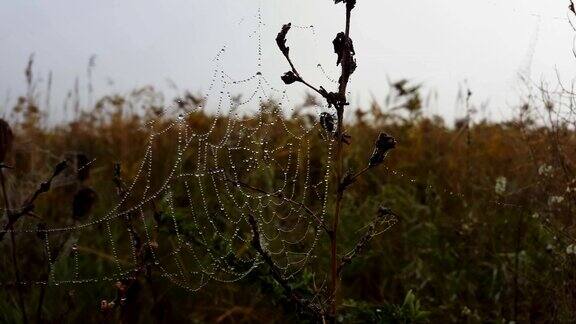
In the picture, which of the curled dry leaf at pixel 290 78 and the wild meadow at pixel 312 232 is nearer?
the curled dry leaf at pixel 290 78

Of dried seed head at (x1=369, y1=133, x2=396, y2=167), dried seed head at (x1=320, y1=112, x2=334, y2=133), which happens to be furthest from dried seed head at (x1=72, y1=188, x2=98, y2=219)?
dried seed head at (x1=369, y1=133, x2=396, y2=167)

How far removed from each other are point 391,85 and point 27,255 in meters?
2.66

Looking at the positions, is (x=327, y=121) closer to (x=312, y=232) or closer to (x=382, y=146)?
(x=382, y=146)

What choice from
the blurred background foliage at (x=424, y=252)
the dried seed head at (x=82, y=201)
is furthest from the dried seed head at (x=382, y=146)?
the dried seed head at (x=82, y=201)

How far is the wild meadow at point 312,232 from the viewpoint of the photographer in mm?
1965

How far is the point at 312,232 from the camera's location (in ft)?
11.3

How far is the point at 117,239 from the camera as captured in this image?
3.61m

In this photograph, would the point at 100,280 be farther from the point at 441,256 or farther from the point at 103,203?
the point at 441,256

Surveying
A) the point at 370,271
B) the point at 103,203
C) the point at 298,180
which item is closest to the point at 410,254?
the point at 370,271

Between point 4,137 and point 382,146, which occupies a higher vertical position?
point 4,137

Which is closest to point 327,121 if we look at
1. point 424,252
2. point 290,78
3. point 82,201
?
point 290,78

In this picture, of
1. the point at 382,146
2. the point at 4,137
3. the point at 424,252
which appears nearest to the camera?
the point at 382,146

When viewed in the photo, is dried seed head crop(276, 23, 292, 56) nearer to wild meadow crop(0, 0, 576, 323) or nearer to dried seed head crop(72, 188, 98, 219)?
wild meadow crop(0, 0, 576, 323)

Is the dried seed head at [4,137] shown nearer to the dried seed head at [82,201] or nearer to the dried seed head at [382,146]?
the dried seed head at [82,201]
